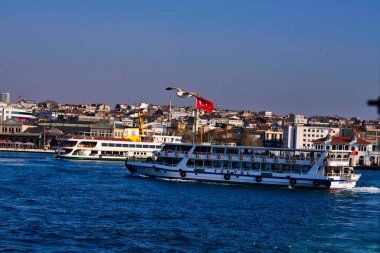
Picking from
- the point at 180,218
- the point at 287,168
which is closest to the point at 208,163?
the point at 287,168

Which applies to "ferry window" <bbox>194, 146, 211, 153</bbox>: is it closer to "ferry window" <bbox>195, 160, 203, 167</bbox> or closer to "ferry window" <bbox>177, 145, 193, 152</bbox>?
"ferry window" <bbox>177, 145, 193, 152</bbox>

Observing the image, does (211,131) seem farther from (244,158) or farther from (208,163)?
(244,158)

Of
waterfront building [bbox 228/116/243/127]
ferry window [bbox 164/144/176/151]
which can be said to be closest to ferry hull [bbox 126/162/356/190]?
ferry window [bbox 164/144/176/151]

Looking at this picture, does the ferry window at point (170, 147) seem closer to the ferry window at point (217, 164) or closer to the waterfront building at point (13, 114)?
the ferry window at point (217, 164)

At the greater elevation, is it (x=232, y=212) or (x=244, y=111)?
(x=244, y=111)

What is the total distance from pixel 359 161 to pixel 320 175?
53010 mm

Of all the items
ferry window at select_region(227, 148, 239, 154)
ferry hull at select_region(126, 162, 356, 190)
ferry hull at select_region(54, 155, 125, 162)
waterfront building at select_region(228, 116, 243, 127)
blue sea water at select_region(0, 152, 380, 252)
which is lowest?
blue sea water at select_region(0, 152, 380, 252)

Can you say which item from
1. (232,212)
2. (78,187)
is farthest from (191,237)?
(78,187)

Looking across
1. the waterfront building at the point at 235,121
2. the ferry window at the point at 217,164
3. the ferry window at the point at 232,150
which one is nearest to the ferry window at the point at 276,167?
the ferry window at the point at 232,150

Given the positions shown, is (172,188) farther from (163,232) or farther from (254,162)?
(163,232)

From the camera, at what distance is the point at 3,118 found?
125312 mm

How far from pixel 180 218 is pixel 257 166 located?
15525mm

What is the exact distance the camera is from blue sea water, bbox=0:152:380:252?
1803 centimetres

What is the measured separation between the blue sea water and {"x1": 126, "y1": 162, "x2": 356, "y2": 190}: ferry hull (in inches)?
57.7
